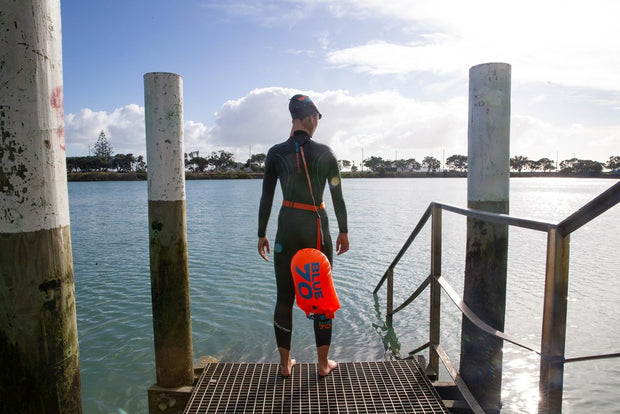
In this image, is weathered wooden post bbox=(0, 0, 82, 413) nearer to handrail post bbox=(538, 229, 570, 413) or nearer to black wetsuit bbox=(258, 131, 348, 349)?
black wetsuit bbox=(258, 131, 348, 349)

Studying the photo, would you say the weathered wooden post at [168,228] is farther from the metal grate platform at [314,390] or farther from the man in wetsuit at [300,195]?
the man in wetsuit at [300,195]

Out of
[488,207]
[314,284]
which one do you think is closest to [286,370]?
[314,284]

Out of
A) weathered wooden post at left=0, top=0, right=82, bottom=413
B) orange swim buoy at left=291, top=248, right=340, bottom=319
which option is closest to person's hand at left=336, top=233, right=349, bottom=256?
orange swim buoy at left=291, top=248, right=340, bottom=319

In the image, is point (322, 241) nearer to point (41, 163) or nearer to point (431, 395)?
point (431, 395)

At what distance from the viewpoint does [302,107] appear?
3.42m

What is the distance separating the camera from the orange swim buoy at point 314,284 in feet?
10.2

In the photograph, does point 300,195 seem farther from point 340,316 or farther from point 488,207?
point 340,316

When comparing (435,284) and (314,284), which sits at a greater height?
(314,284)

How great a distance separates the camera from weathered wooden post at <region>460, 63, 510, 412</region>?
3260 mm

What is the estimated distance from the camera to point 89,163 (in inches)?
5463

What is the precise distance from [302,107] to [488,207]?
174cm

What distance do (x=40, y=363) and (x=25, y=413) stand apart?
293mm

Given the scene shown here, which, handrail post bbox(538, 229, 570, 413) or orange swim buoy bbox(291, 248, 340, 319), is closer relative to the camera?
handrail post bbox(538, 229, 570, 413)

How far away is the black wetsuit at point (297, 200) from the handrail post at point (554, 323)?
1.76 metres
